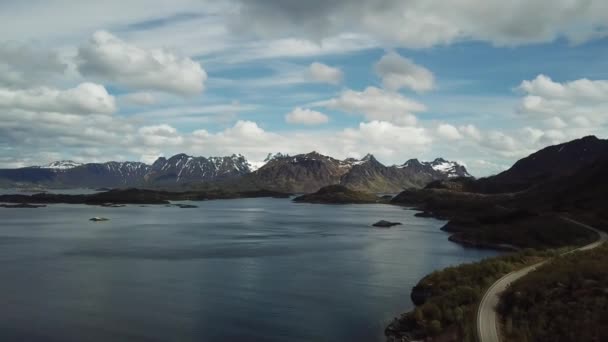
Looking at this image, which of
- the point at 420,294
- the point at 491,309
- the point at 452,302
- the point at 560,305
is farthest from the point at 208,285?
the point at 560,305

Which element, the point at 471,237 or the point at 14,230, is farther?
the point at 14,230

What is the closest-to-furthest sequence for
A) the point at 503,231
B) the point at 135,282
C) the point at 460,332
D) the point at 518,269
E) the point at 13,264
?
the point at 460,332 → the point at 518,269 → the point at 135,282 → the point at 13,264 → the point at 503,231

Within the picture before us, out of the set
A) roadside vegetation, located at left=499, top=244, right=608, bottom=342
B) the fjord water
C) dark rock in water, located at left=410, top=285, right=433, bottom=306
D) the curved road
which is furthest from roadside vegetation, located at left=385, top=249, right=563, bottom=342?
roadside vegetation, located at left=499, top=244, right=608, bottom=342

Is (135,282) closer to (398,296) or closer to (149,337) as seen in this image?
(149,337)

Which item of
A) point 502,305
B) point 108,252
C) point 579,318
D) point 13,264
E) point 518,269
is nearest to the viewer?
point 579,318

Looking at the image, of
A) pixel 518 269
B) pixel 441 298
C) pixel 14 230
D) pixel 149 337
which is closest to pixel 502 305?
pixel 441 298

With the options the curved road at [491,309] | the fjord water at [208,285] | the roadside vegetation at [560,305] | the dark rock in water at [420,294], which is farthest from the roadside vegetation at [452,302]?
the roadside vegetation at [560,305]

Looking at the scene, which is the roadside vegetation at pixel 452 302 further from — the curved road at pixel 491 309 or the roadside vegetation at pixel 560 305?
the roadside vegetation at pixel 560 305
